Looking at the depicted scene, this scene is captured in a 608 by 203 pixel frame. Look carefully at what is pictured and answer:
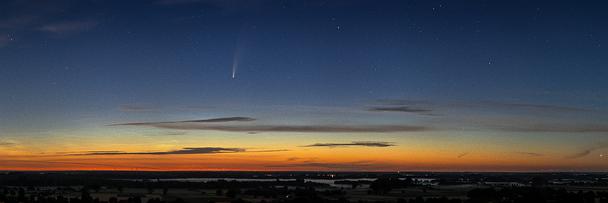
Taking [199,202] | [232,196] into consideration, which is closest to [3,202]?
[199,202]

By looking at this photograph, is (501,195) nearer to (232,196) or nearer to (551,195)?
(551,195)

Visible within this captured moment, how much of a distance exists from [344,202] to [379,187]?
45.1 m

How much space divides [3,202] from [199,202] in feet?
81.3

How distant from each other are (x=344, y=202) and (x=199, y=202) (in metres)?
19.4

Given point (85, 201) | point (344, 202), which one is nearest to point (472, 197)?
point (344, 202)

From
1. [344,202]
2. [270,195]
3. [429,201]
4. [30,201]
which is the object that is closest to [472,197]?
[429,201]

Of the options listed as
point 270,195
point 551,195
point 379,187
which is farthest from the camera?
point 379,187

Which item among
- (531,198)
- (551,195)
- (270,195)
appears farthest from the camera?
(270,195)

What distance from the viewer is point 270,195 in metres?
108

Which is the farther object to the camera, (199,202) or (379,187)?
(379,187)

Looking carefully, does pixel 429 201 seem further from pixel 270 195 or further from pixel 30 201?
pixel 30 201

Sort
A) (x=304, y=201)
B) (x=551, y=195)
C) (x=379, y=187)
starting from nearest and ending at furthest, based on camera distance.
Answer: (x=304, y=201), (x=551, y=195), (x=379, y=187)

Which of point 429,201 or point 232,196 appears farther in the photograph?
point 232,196

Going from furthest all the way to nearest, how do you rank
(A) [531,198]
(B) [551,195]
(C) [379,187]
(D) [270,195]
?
(C) [379,187], (D) [270,195], (B) [551,195], (A) [531,198]
